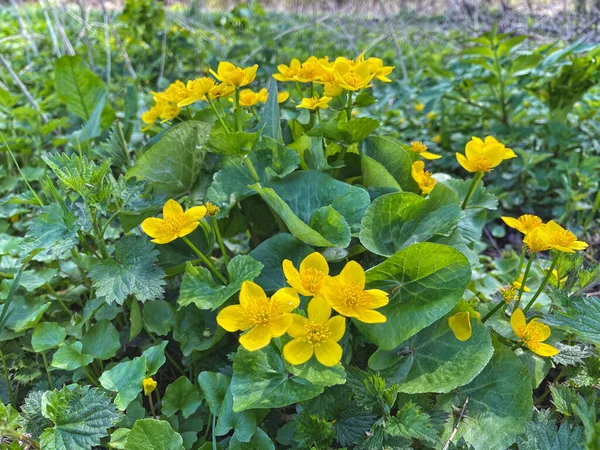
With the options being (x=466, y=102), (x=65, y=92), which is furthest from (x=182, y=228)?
(x=466, y=102)

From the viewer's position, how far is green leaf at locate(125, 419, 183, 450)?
104 cm

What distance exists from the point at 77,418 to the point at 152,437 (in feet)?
0.58

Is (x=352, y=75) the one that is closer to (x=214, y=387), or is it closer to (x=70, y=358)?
(x=214, y=387)

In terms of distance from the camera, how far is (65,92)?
2059 mm

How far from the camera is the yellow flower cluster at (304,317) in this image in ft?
3.03

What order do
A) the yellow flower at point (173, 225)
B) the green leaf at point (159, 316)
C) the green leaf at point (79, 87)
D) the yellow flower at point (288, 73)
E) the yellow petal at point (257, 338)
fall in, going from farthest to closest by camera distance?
the green leaf at point (79, 87) < the yellow flower at point (288, 73) < the green leaf at point (159, 316) < the yellow flower at point (173, 225) < the yellow petal at point (257, 338)

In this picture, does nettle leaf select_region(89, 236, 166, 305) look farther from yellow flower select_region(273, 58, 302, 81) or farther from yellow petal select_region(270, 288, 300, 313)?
yellow flower select_region(273, 58, 302, 81)

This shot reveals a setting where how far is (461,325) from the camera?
1.12m

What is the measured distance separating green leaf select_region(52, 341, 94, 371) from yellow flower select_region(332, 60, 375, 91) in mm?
1014

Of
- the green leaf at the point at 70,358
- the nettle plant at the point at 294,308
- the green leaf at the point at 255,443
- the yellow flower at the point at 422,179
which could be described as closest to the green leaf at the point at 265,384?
the nettle plant at the point at 294,308

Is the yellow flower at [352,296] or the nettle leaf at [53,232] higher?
the nettle leaf at [53,232]

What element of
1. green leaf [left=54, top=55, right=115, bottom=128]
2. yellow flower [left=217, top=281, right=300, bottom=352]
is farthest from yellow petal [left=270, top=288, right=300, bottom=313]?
green leaf [left=54, top=55, right=115, bottom=128]

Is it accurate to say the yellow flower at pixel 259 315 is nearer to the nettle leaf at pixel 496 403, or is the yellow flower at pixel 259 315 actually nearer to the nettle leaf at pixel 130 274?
the nettle leaf at pixel 130 274

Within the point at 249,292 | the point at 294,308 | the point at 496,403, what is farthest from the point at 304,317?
the point at 496,403
